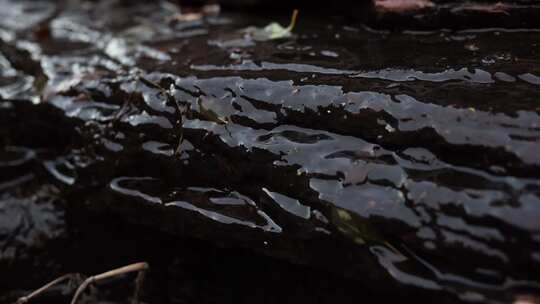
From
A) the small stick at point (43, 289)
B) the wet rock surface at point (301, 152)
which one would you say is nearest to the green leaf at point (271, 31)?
the wet rock surface at point (301, 152)

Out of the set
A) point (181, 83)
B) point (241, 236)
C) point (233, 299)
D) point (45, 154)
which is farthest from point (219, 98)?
point (45, 154)

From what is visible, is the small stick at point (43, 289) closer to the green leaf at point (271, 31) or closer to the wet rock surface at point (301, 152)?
the wet rock surface at point (301, 152)

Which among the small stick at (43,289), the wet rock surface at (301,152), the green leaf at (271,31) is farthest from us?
the green leaf at (271,31)

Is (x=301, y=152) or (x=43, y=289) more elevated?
(x=301, y=152)

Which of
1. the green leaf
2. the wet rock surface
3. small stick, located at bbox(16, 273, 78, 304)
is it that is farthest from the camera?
the green leaf

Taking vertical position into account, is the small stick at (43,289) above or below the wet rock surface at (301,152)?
below

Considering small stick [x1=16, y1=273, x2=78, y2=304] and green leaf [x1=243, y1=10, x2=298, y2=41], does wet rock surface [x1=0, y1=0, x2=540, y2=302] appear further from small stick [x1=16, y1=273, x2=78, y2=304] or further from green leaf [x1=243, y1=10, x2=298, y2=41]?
small stick [x1=16, y1=273, x2=78, y2=304]

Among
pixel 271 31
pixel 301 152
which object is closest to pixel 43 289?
pixel 301 152

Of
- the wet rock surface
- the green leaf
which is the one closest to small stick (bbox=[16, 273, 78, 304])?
the wet rock surface

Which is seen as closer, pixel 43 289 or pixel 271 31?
pixel 43 289

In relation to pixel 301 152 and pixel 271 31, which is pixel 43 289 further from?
pixel 271 31
